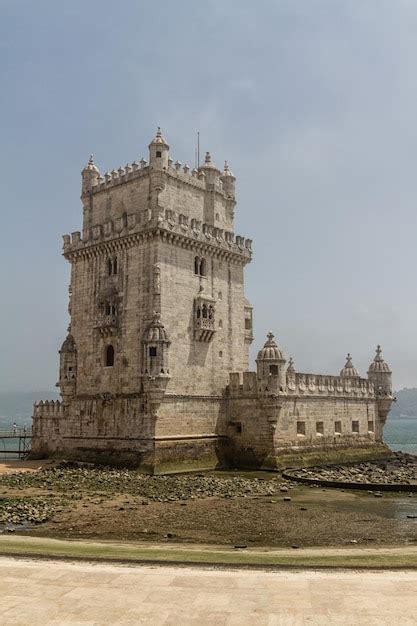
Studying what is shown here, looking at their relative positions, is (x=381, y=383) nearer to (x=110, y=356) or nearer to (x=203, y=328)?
(x=203, y=328)

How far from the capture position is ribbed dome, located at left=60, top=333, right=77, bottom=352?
45469 millimetres

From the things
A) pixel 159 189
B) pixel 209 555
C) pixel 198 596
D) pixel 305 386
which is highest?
pixel 159 189

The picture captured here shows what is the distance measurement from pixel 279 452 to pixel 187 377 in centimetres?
788

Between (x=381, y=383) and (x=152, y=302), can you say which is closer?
(x=152, y=302)

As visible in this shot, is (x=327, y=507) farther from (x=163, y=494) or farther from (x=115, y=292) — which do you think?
(x=115, y=292)

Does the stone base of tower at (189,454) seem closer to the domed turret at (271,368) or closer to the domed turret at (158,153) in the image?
the domed turret at (271,368)

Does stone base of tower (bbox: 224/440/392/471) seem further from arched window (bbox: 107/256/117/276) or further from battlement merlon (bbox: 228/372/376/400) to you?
arched window (bbox: 107/256/117/276)

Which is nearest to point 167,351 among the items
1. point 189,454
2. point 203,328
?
point 203,328

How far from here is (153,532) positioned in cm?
2161

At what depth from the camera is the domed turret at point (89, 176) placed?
47.9m

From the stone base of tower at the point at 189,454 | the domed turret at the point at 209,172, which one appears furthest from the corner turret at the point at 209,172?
the stone base of tower at the point at 189,454

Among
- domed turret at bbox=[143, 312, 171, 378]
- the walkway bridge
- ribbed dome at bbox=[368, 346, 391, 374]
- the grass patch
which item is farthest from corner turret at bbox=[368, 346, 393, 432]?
the grass patch

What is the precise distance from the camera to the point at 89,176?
158ft

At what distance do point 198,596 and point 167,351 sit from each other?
1118 inches
